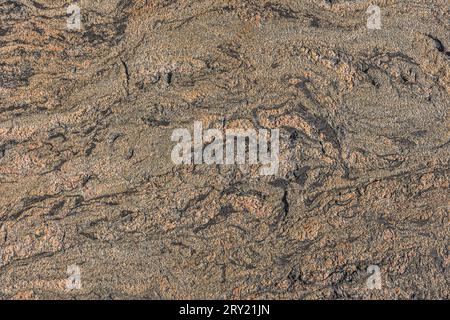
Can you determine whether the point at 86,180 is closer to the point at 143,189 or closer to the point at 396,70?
the point at 143,189

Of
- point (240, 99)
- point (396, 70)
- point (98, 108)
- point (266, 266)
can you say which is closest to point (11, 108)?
point (98, 108)

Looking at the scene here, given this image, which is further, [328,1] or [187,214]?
[328,1]

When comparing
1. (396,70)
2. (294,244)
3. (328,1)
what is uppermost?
(328,1)

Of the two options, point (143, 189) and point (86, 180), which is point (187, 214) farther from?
point (86, 180)

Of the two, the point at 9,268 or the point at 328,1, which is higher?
the point at 328,1
